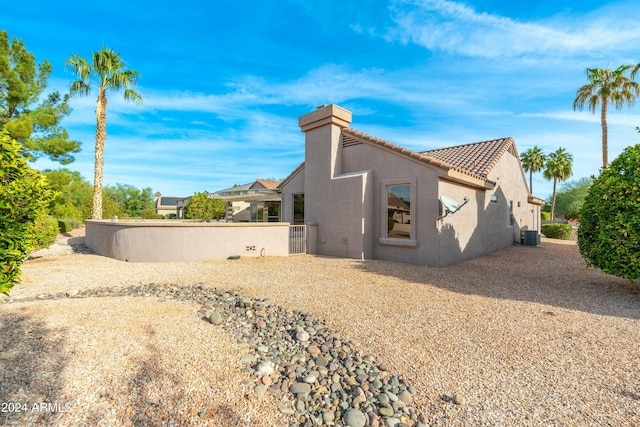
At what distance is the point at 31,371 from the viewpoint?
3.83 m

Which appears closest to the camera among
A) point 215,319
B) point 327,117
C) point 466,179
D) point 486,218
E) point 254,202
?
point 215,319

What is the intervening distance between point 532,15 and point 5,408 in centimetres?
1707

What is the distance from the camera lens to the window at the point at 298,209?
740 inches

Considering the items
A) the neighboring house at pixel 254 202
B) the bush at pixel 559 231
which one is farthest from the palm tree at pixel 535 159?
the neighboring house at pixel 254 202

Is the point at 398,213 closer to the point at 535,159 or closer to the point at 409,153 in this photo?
the point at 409,153

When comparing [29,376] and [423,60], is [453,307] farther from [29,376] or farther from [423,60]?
Result: [423,60]

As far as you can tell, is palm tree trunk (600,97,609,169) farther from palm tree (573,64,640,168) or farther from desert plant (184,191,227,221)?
desert plant (184,191,227,221)

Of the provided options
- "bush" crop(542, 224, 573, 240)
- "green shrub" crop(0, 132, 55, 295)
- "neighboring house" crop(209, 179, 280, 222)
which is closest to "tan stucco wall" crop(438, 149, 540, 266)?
"bush" crop(542, 224, 573, 240)

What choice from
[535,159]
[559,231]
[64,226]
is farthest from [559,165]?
[64,226]

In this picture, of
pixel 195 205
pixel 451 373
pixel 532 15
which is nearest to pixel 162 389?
pixel 451 373

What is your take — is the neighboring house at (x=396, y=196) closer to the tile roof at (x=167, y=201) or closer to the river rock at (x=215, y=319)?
the river rock at (x=215, y=319)

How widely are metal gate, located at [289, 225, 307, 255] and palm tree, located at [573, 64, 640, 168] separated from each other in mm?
24343

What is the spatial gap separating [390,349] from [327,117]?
526 inches

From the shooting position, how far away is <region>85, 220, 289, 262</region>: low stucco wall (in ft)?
43.1
